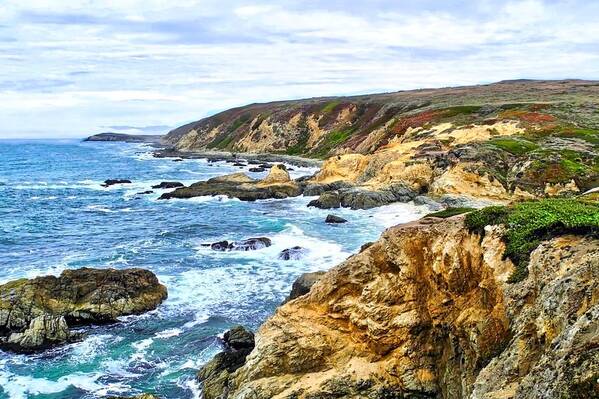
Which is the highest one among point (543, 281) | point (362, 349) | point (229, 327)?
point (543, 281)

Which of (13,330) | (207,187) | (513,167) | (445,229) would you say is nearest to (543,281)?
(445,229)

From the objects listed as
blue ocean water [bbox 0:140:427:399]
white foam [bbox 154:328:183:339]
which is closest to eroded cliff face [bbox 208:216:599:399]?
blue ocean water [bbox 0:140:427:399]

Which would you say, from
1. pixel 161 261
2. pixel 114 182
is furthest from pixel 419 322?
pixel 114 182

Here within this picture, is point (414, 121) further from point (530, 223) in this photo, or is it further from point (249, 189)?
point (530, 223)

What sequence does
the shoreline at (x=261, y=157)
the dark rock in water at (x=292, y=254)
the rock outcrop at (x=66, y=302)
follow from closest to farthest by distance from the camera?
the rock outcrop at (x=66, y=302) → the dark rock in water at (x=292, y=254) → the shoreline at (x=261, y=157)

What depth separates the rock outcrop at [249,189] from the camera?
219ft

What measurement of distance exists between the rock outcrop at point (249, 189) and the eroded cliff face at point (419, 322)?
4914 centimetres

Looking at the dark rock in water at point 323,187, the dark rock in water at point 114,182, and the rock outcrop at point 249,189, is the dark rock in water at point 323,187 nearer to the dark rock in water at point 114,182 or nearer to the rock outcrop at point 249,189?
the rock outcrop at point 249,189

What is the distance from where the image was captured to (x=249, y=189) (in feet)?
224

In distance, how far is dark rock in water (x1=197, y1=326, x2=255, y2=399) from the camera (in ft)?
62.5

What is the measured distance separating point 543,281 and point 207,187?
200 ft

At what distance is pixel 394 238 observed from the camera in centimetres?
1677

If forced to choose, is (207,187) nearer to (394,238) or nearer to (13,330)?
(13,330)

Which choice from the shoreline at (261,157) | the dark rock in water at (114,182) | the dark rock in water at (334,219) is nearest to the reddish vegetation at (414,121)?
the shoreline at (261,157)
